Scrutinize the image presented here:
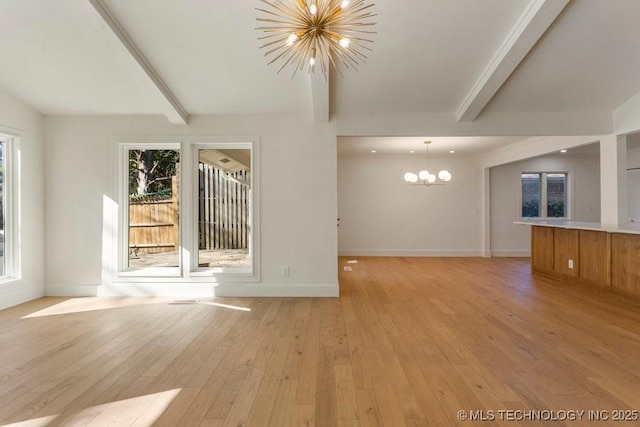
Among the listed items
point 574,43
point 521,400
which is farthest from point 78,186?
point 574,43

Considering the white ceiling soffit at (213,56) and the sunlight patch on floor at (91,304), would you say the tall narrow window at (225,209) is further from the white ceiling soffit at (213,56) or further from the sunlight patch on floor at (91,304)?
the sunlight patch on floor at (91,304)

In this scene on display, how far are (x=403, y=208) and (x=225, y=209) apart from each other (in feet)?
16.0

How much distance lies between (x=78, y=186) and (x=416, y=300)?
4.83m

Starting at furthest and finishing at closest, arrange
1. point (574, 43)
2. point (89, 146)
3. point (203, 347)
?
point (89, 146), point (574, 43), point (203, 347)

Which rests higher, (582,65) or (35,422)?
(582,65)

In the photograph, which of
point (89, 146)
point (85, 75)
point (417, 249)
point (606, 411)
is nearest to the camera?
point (606, 411)

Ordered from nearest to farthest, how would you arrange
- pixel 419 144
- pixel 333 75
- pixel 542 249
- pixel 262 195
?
pixel 333 75 < pixel 262 195 < pixel 542 249 < pixel 419 144

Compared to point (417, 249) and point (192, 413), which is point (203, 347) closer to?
point (192, 413)

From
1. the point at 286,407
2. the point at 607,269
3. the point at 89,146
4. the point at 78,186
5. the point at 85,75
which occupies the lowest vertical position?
the point at 286,407

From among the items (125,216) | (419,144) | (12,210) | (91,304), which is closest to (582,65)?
(419,144)

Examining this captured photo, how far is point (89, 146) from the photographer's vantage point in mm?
4391

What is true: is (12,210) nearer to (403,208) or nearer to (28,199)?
(28,199)

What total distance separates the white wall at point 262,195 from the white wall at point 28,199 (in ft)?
0.34

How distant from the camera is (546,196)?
309 inches
